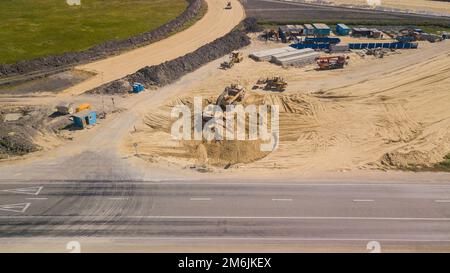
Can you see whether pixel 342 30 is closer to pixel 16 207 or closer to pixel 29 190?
pixel 29 190

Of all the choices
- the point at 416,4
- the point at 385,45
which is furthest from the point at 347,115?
the point at 416,4

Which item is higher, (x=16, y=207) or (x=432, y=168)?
(x=432, y=168)

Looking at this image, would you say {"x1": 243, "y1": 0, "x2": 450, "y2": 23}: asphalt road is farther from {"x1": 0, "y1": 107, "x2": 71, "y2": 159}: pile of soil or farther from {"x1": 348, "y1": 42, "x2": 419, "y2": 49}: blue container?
{"x1": 0, "y1": 107, "x2": 71, "y2": 159}: pile of soil

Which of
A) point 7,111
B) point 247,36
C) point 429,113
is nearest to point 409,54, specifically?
point 429,113

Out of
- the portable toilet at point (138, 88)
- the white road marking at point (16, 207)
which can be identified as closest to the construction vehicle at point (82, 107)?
the portable toilet at point (138, 88)

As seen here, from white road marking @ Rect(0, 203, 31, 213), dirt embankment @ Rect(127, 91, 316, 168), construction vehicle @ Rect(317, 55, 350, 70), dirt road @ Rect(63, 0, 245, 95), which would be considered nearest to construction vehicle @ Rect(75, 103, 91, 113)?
dirt road @ Rect(63, 0, 245, 95)

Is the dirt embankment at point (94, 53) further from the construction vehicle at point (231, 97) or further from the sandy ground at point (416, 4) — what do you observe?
the sandy ground at point (416, 4)

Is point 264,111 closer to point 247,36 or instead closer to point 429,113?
point 429,113
